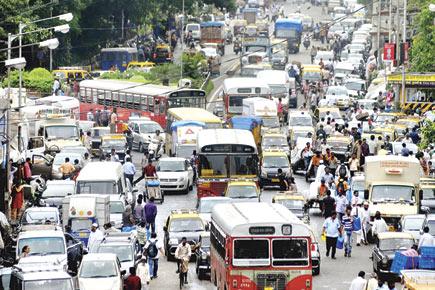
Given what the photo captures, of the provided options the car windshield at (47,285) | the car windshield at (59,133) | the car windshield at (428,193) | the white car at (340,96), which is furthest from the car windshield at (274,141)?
the car windshield at (47,285)

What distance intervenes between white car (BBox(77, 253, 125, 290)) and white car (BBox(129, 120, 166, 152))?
102 ft

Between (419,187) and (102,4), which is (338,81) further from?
(419,187)

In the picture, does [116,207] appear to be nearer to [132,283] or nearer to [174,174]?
[174,174]

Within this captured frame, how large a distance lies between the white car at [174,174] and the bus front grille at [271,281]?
22.8 metres

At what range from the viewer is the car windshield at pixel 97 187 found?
5172 cm

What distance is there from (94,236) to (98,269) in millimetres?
4980

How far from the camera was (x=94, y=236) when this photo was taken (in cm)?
4425

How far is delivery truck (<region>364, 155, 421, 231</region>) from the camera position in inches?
1950

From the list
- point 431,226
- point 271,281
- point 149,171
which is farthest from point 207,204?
point 271,281

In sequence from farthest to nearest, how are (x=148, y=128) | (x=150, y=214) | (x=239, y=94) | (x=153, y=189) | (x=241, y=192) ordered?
1. (x=239, y=94)
2. (x=148, y=128)
3. (x=153, y=189)
4. (x=241, y=192)
5. (x=150, y=214)

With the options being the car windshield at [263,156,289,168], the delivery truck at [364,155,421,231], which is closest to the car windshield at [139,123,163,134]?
the car windshield at [263,156,289,168]

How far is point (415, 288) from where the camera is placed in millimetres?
33875

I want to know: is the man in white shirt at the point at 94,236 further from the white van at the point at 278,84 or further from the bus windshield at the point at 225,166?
the white van at the point at 278,84

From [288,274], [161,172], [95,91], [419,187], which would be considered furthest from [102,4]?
[288,274]
